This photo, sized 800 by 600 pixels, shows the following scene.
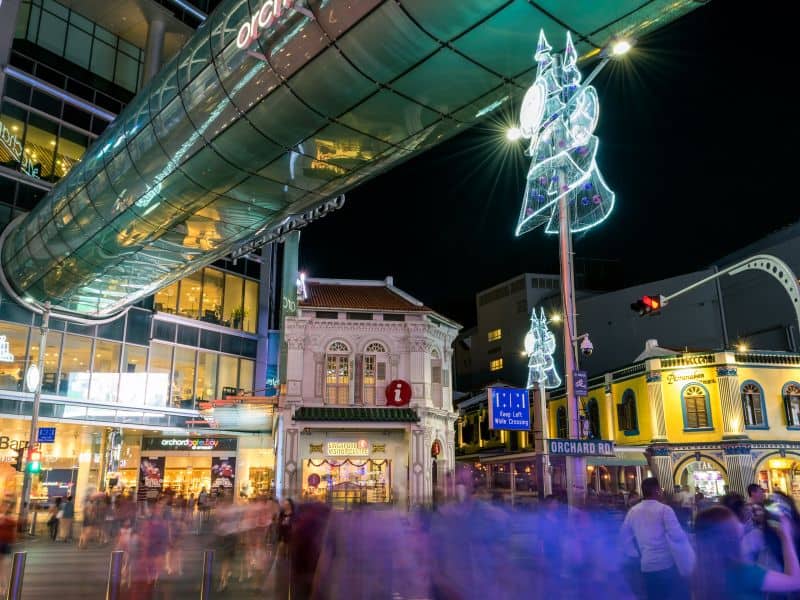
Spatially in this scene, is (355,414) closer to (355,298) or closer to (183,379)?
(355,298)

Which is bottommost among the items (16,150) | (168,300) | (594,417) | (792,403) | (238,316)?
(594,417)

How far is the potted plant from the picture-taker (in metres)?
44.2

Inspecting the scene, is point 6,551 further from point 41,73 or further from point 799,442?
point 799,442

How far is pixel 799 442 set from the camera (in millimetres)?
33438

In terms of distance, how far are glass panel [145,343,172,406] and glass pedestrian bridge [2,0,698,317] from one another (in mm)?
18399

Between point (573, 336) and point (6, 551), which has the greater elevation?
point (573, 336)

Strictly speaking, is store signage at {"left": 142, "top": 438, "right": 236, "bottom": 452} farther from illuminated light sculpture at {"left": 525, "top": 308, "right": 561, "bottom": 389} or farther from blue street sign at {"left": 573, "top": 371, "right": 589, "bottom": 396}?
blue street sign at {"left": 573, "top": 371, "right": 589, "bottom": 396}

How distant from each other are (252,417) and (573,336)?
23.1 meters

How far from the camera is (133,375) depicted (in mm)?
36094

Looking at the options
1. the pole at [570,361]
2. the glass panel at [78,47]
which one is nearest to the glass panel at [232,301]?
the glass panel at [78,47]

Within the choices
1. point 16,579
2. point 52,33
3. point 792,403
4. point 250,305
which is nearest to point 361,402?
Result: point 250,305

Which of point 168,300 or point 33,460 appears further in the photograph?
point 168,300

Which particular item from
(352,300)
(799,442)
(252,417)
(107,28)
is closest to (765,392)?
(799,442)

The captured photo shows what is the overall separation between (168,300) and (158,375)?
208 inches
